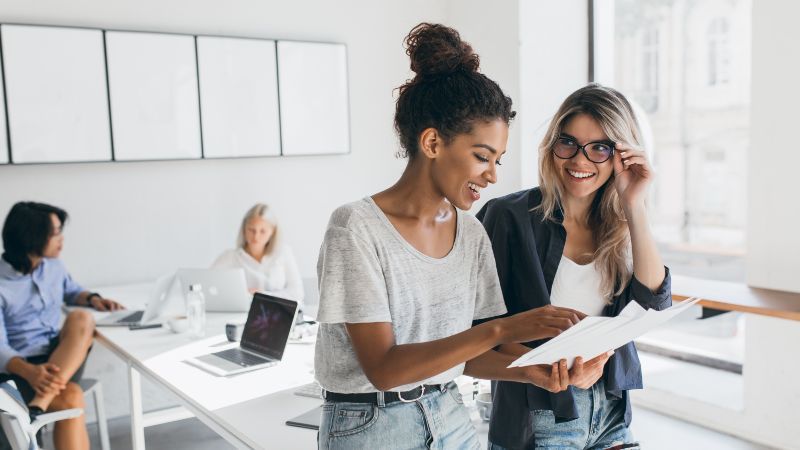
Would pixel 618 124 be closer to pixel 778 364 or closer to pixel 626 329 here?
pixel 626 329

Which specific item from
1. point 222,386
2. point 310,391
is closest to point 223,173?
point 222,386

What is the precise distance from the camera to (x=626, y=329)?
128 cm

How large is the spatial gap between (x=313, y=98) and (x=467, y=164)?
359 centimetres

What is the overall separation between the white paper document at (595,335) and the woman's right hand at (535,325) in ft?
0.05

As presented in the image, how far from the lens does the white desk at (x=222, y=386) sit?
6.38 feet

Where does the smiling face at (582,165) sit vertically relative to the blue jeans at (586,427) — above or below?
above

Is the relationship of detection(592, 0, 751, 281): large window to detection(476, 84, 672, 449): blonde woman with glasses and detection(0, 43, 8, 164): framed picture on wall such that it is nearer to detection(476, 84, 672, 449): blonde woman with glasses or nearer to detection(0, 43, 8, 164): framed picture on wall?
detection(476, 84, 672, 449): blonde woman with glasses

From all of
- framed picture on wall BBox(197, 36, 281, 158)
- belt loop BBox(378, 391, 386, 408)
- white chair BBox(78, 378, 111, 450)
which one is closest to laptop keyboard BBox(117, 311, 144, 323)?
white chair BBox(78, 378, 111, 450)

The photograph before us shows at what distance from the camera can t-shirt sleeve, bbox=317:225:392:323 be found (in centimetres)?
115

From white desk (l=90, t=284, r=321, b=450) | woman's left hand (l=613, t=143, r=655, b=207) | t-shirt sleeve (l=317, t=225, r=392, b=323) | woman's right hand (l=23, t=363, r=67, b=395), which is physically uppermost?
woman's left hand (l=613, t=143, r=655, b=207)

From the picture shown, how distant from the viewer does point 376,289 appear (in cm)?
116

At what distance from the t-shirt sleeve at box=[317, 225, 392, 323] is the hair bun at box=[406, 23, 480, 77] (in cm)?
33

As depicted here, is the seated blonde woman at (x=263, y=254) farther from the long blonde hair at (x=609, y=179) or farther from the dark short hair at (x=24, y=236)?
the long blonde hair at (x=609, y=179)

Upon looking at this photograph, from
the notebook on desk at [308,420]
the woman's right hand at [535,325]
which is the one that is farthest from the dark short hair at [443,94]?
the notebook on desk at [308,420]
